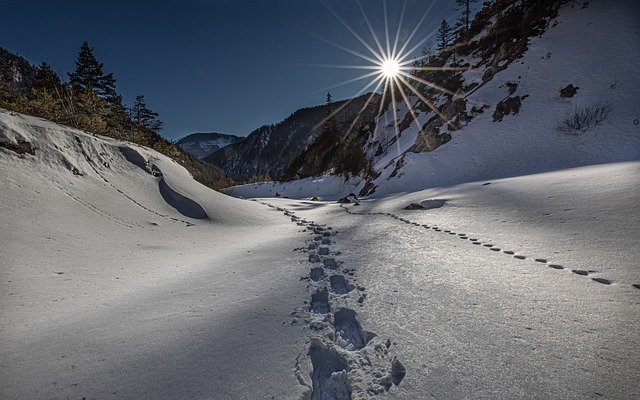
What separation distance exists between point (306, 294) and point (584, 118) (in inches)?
777

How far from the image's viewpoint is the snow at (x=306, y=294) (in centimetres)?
180

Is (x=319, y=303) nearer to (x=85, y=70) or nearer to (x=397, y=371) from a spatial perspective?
(x=397, y=371)

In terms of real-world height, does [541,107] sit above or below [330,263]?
above

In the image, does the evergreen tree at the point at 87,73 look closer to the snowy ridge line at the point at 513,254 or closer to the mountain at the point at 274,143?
the snowy ridge line at the point at 513,254

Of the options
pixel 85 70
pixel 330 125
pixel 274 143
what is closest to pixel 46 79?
pixel 85 70

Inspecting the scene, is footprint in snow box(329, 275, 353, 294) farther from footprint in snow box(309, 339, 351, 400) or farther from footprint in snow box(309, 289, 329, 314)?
footprint in snow box(309, 339, 351, 400)

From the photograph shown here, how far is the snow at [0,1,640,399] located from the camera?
5.90 feet

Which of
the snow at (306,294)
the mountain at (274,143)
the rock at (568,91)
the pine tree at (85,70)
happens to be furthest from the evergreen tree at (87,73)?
the mountain at (274,143)

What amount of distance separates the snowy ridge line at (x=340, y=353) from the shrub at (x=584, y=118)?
18491mm

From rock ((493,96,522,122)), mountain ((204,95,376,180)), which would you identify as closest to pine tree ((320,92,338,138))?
rock ((493,96,522,122))

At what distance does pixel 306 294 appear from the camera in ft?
10.8

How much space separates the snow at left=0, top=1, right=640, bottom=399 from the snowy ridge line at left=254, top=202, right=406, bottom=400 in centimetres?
2

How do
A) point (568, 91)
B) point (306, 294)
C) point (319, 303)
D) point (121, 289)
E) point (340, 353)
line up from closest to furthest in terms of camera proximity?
1. point (340, 353)
2. point (319, 303)
3. point (306, 294)
4. point (121, 289)
5. point (568, 91)

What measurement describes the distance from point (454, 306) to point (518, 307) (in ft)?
2.04
